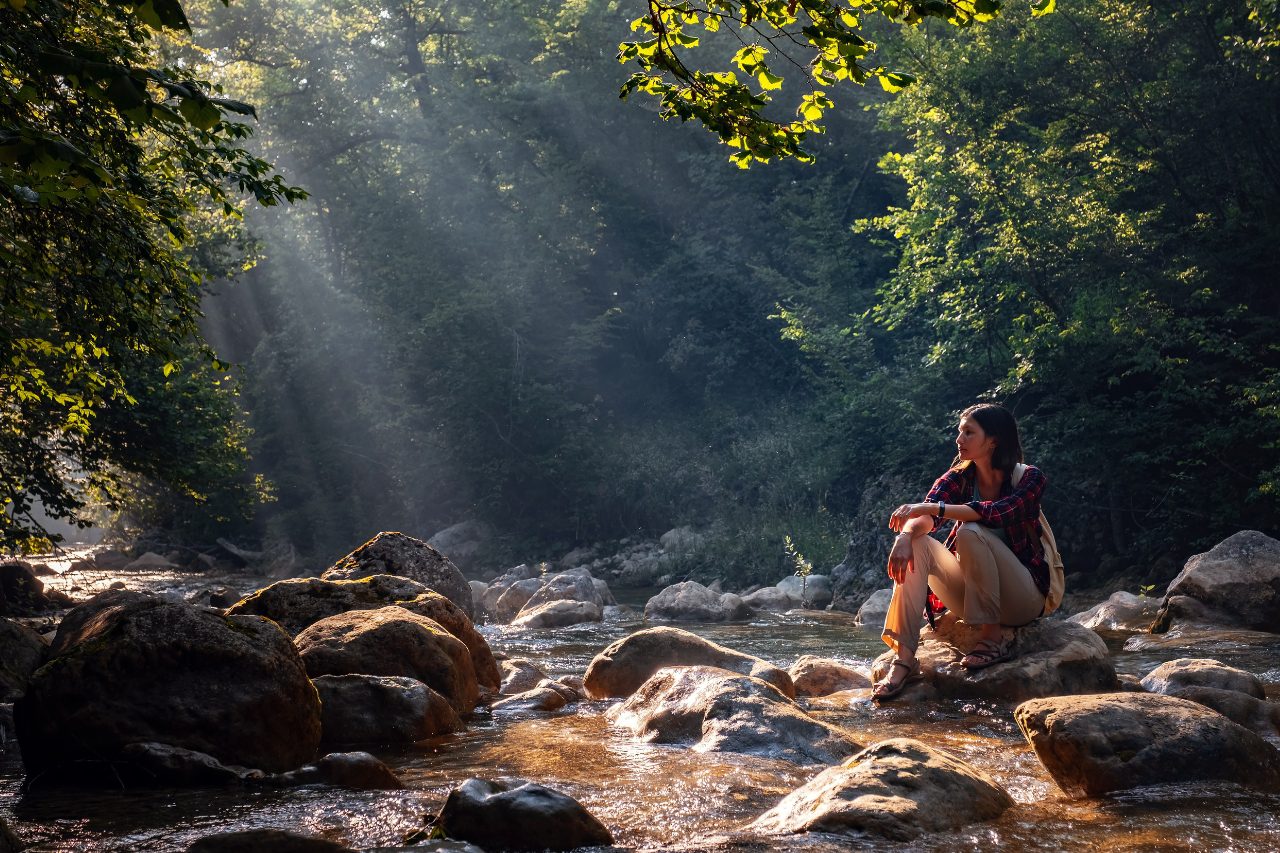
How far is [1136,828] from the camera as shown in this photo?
3.93m

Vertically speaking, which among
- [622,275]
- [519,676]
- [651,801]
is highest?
[622,275]

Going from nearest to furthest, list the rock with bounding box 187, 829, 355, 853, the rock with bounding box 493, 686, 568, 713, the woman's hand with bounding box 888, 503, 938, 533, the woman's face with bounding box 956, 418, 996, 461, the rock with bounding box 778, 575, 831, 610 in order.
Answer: the rock with bounding box 187, 829, 355, 853 → the woman's hand with bounding box 888, 503, 938, 533 → the woman's face with bounding box 956, 418, 996, 461 → the rock with bounding box 493, 686, 568, 713 → the rock with bounding box 778, 575, 831, 610

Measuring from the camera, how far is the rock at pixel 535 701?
7.12m

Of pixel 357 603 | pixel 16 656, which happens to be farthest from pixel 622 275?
pixel 16 656

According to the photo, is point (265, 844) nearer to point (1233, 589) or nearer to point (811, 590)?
point (1233, 589)

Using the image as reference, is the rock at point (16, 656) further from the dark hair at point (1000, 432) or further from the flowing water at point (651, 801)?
the dark hair at point (1000, 432)

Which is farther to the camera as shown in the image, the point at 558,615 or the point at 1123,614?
the point at 558,615

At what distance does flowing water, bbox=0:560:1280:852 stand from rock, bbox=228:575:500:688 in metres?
1.49

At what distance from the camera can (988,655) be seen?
257 inches

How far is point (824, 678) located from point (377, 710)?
10.9 ft

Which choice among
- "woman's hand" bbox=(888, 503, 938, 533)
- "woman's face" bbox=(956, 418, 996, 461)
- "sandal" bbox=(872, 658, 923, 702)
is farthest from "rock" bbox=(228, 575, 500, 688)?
"woman's face" bbox=(956, 418, 996, 461)

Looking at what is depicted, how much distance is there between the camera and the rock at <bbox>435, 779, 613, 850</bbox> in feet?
12.2

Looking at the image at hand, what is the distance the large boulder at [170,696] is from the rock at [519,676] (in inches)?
109

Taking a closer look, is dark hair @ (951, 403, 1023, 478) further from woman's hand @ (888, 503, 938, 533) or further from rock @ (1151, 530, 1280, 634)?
rock @ (1151, 530, 1280, 634)
